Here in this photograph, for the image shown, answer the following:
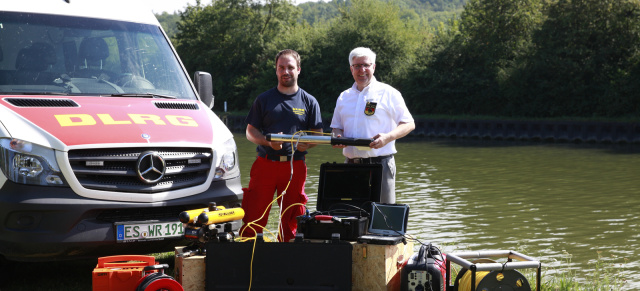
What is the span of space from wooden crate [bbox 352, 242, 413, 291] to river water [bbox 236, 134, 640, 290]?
4.10 metres

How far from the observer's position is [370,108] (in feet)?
21.5

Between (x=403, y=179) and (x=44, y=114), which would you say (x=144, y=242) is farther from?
(x=403, y=179)

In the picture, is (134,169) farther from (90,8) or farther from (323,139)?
(90,8)

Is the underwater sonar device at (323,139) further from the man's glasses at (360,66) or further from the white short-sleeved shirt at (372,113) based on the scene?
the man's glasses at (360,66)

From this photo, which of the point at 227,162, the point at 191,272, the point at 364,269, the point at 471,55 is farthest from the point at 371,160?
the point at 471,55

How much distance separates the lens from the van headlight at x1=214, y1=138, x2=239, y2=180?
20.3 ft

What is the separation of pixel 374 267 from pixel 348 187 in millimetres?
1125

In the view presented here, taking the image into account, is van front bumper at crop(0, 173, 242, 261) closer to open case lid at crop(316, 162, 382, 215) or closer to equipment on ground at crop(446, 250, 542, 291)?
open case lid at crop(316, 162, 382, 215)

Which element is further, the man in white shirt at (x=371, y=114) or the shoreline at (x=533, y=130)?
the shoreline at (x=533, y=130)

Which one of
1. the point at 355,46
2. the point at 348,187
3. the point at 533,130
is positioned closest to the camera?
the point at 348,187

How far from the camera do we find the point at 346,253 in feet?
17.4

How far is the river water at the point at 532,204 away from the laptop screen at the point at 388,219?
3.76 metres

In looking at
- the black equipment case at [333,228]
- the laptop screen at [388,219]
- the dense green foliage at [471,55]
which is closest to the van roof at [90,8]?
the black equipment case at [333,228]

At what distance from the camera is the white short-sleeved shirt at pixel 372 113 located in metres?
6.56
